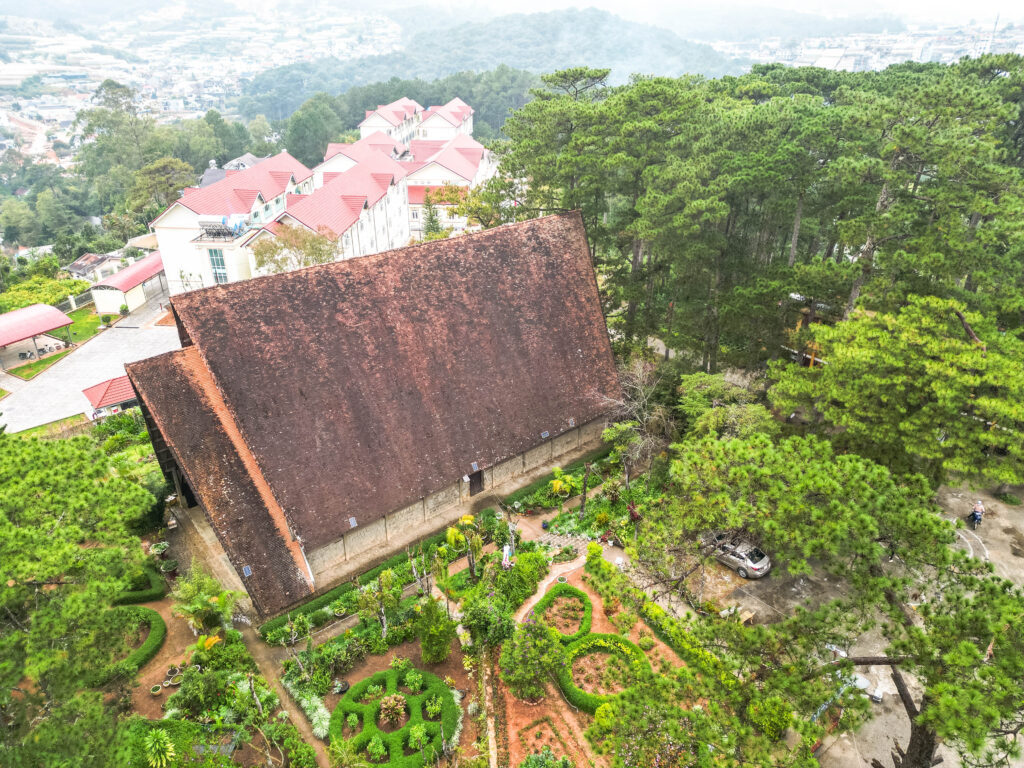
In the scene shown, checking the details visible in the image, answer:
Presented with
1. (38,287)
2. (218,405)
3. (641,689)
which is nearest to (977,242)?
(641,689)

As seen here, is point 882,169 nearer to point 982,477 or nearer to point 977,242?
point 977,242

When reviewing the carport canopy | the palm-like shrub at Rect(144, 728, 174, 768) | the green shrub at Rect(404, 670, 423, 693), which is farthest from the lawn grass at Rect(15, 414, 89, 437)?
the green shrub at Rect(404, 670, 423, 693)

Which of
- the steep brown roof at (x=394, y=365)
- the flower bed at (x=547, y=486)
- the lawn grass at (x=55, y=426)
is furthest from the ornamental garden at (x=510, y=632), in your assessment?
the lawn grass at (x=55, y=426)

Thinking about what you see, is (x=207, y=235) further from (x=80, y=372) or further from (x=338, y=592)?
(x=338, y=592)

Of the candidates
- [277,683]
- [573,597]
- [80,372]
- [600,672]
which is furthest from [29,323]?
[600,672]

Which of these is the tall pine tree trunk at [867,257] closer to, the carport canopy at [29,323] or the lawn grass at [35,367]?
the lawn grass at [35,367]
